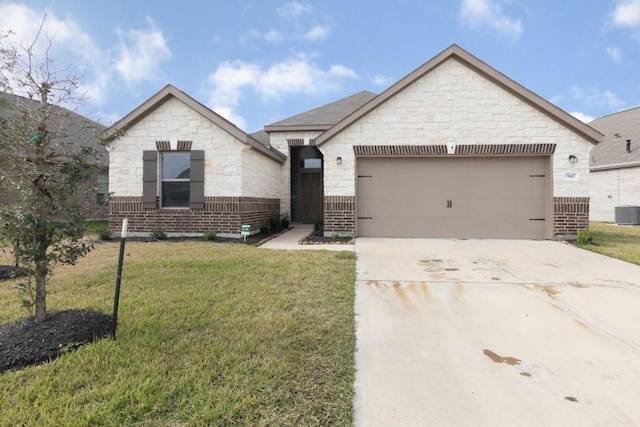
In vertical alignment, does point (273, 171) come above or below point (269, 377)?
above

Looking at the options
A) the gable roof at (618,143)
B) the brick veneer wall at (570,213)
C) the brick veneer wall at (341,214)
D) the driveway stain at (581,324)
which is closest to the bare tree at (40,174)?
the driveway stain at (581,324)

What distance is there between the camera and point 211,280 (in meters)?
5.30

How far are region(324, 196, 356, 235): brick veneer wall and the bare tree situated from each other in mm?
7088

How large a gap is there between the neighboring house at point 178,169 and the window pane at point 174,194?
0.09ft

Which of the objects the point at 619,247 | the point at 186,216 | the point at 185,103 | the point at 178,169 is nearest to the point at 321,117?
the point at 185,103

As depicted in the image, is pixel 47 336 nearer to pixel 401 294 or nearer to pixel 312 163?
pixel 401 294

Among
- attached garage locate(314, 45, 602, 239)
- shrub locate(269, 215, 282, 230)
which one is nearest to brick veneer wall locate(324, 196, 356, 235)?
attached garage locate(314, 45, 602, 239)

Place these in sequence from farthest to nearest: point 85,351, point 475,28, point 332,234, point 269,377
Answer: point 475,28
point 332,234
point 85,351
point 269,377

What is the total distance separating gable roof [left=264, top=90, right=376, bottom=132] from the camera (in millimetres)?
13984

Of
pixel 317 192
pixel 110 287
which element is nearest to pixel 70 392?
pixel 110 287

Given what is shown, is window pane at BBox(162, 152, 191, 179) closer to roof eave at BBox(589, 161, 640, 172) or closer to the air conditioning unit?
the air conditioning unit

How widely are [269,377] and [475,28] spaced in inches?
542

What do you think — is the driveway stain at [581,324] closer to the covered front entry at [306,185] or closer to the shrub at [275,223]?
the shrub at [275,223]

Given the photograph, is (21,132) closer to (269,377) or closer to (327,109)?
(269,377)
